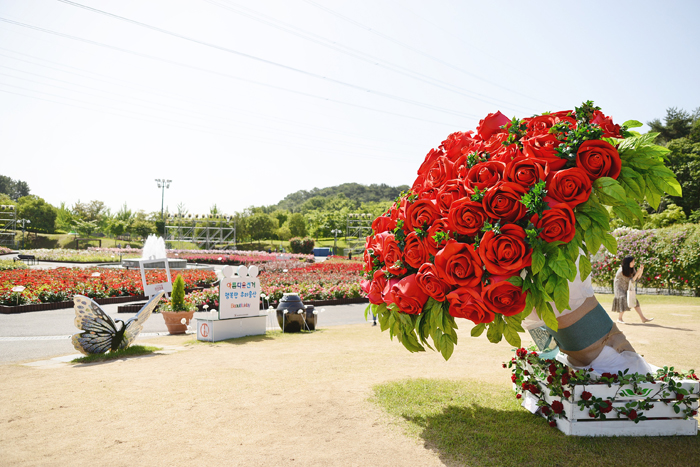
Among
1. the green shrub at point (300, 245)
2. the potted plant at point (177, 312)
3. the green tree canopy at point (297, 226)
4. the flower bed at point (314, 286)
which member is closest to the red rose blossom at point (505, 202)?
the potted plant at point (177, 312)

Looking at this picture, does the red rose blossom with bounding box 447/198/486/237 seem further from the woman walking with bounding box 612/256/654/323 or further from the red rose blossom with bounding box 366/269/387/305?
the woman walking with bounding box 612/256/654/323

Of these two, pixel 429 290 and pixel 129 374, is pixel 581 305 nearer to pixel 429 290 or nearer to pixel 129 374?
pixel 429 290

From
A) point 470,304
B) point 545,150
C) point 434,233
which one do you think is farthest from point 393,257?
point 545,150

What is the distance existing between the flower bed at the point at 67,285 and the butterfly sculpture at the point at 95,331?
8.30 m

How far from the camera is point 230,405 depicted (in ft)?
14.5

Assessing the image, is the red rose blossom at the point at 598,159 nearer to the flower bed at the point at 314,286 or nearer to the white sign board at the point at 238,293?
the white sign board at the point at 238,293

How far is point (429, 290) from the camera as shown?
116 inches

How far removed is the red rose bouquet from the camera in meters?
2.69

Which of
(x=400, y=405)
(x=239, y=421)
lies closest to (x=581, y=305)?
(x=400, y=405)

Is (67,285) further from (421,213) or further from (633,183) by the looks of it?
(633,183)

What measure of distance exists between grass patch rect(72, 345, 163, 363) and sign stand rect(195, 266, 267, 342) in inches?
46.2

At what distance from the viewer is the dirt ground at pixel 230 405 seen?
3.36 meters

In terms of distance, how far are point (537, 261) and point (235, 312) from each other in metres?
7.80

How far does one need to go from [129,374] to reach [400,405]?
3665mm
